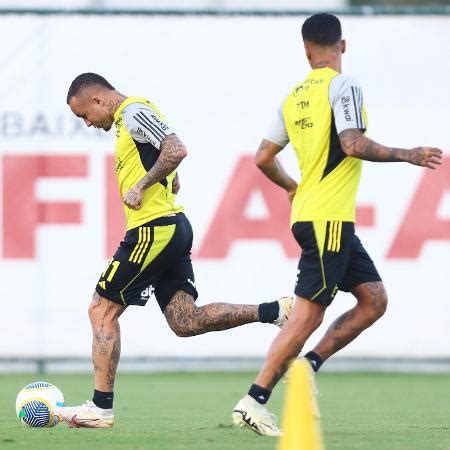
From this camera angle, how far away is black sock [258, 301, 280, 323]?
8.12 meters

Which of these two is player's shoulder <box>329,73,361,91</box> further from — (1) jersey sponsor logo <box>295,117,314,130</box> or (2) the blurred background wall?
(2) the blurred background wall

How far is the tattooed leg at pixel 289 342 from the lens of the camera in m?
7.26

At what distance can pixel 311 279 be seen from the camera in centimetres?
727

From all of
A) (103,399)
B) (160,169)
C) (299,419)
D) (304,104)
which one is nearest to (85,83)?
(160,169)

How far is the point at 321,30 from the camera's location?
7.44 metres

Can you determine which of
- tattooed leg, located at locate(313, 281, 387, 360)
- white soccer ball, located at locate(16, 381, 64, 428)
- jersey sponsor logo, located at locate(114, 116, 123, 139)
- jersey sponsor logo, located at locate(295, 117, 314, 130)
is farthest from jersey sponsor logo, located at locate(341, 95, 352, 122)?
white soccer ball, located at locate(16, 381, 64, 428)

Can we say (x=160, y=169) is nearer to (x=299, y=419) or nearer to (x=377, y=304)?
(x=377, y=304)

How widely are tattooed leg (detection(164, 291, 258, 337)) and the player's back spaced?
39.2 inches

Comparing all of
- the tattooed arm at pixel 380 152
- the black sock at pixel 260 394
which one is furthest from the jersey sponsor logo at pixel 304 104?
the black sock at pixel 260 394

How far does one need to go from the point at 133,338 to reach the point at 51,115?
2.30 m

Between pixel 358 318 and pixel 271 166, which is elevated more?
pixel 271 166

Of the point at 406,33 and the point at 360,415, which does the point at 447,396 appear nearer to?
the point at 360,415

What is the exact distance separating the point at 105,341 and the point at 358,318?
4.85ft

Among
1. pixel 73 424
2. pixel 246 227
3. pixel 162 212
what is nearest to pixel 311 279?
pixel 162 212
